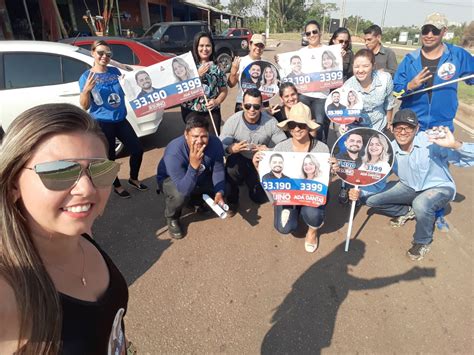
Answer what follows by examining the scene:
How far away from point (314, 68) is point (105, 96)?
276cm

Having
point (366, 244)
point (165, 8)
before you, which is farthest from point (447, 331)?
point (165, 8)

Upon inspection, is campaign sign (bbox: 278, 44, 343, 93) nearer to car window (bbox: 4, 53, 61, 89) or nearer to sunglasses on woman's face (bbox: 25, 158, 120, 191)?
car window (bbox: 4, 53, 61, 89)

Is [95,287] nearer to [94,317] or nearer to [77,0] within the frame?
[94,317]

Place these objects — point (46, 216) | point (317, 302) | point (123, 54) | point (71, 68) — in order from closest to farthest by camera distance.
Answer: point (46, 216) < point (317, 302) < point (71, 68) < point (123, 54)

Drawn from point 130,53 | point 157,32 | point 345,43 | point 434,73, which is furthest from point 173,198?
point 157,32

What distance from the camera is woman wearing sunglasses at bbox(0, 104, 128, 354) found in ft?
2.77

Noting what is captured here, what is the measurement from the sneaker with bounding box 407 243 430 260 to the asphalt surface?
6 cm

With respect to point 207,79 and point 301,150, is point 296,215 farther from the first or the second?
point 207,79

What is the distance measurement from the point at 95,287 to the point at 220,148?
244cm

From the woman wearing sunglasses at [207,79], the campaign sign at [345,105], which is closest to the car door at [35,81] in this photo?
the woman wearing sunglasses at [207,79]

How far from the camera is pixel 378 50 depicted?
465 cm

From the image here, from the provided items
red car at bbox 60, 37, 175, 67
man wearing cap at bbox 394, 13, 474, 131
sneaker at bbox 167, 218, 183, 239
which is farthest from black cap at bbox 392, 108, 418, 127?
red car at bbox 60, 37, 175, 67

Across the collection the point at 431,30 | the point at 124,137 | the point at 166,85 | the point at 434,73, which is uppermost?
the point at 431,30

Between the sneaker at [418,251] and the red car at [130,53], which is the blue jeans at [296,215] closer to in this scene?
the sneaker at [418,251]
